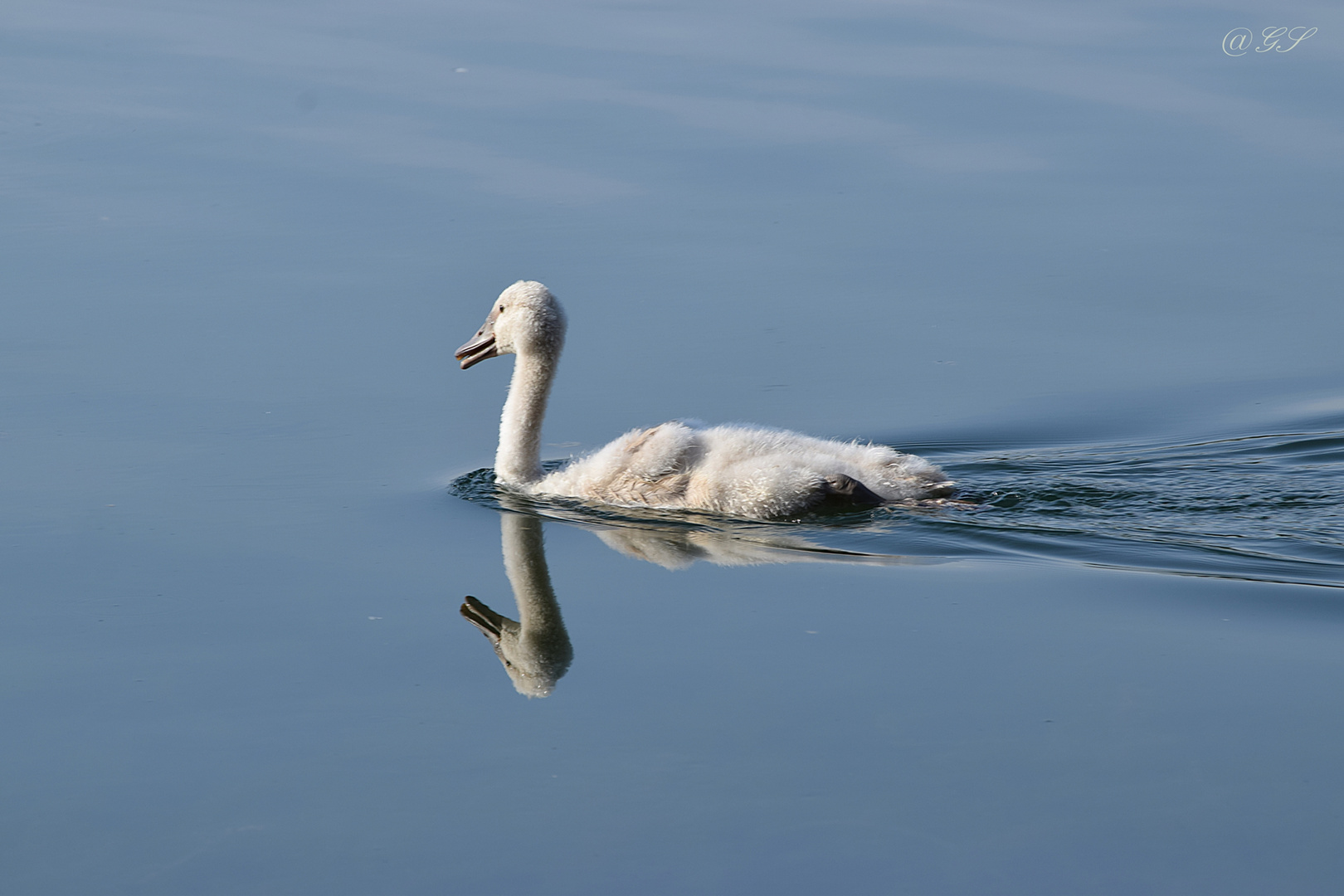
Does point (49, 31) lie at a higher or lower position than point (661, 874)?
higher

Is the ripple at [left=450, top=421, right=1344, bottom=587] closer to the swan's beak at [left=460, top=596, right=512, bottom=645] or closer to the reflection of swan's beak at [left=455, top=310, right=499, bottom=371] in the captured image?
the reflection of swan's beak at [left=455, top=310, right=499, bottom=371]

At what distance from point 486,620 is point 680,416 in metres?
2.71

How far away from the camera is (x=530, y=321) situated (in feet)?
29.0

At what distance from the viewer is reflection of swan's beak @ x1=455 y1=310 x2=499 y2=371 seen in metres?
9.16

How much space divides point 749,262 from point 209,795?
6.87 metres

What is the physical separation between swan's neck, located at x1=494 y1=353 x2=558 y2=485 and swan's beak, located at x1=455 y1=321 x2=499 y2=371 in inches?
10.3

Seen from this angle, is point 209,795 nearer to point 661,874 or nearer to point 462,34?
point 661,874

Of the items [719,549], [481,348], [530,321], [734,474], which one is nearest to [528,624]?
[719,549]

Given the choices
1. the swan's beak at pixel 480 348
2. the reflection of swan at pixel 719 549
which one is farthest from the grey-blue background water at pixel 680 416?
the swan's beak at pixel 480 348

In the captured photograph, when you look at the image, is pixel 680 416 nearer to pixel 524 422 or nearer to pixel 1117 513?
pixel 524 422

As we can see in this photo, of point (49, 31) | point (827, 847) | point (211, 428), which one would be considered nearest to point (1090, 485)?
point (827, 847)

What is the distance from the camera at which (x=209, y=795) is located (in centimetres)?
553

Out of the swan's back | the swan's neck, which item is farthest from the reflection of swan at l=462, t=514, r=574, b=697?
the swan's neck
